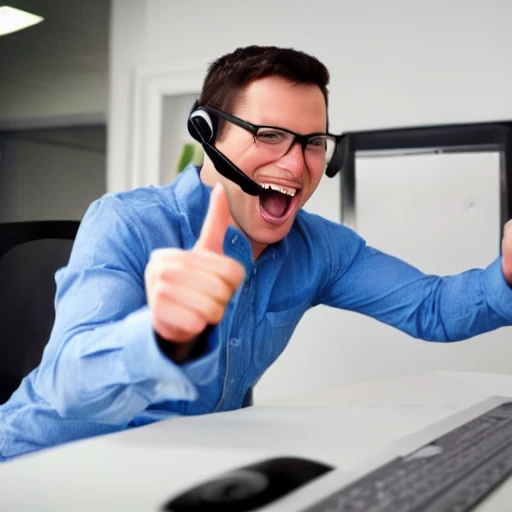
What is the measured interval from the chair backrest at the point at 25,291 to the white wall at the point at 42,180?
1.98 metres

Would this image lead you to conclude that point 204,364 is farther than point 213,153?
No

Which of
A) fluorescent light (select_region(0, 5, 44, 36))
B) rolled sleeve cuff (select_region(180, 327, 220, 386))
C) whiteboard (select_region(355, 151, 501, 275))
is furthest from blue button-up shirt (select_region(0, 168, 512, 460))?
fluorescent light (select_region(0, 5, 44, 36))

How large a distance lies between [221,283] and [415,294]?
0.84 metres

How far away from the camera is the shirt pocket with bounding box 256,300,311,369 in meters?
1.23

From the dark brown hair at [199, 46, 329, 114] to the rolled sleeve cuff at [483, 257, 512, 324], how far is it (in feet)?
1.48

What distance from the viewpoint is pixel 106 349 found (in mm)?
747

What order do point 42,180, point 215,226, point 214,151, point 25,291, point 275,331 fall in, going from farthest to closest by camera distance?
point 42,180, point 25,291, point 275,331, point 214,151, point 215,226

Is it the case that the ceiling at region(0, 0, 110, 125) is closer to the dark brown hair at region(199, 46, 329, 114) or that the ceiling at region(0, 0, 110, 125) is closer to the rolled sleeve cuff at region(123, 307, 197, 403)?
the dark brown hair at region(199, 46, 329, 114)

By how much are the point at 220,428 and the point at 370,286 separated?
644 millimetres

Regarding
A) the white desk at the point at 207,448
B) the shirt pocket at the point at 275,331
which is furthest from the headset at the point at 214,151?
the white desk at the point at 207,448

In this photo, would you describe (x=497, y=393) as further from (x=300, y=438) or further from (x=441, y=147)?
(x=441, y=147)

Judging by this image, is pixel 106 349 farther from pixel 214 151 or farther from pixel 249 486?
pixel 214 151

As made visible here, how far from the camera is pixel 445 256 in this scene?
216 centimetres

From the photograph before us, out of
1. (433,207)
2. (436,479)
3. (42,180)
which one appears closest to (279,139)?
(436,479)
